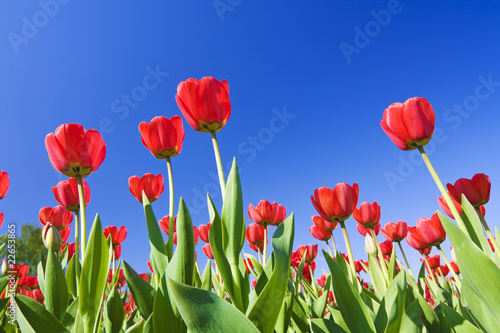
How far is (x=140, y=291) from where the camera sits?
0.94 meters

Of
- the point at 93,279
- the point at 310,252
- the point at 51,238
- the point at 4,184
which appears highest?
the point at 4,184

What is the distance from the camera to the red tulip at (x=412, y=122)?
147 cm

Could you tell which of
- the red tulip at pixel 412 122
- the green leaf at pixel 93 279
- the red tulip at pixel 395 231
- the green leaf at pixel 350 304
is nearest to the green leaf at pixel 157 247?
the green leaf at pixel 93 279

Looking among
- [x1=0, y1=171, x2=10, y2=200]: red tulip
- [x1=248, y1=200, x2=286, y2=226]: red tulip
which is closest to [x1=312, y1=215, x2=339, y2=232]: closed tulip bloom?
[x1=248, y1=200, x2=286, y2=226]: red tulip

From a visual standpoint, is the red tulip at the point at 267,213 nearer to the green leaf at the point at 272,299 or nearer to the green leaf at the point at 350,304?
the green leaf at the point at 350,304

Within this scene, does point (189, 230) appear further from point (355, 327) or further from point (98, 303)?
point (355, 327)

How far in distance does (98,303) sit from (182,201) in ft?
1.35

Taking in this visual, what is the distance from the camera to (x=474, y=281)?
35.8 inches

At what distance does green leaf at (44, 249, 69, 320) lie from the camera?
102cm

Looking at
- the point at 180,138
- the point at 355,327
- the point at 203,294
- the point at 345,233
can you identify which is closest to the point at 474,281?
the point at 355,327

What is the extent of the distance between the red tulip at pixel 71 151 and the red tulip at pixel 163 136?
26 cm

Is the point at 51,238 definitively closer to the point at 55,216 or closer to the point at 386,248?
the point at 55,216

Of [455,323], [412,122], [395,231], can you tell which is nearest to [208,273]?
[455,323]

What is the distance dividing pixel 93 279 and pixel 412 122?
148 cm
